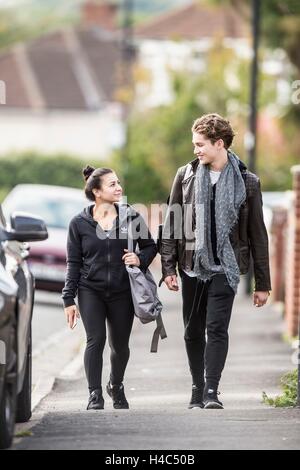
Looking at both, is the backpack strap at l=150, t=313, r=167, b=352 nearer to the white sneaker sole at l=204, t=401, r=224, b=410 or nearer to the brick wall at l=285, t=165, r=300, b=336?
the white sneaker sole at l=204, t=401, r=224, b=410

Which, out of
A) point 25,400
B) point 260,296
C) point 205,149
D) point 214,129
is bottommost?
point 25,400

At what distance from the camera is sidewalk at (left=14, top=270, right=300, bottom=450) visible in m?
8.19

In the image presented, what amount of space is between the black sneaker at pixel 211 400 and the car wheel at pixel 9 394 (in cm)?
227

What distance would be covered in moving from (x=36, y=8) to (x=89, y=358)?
466ft

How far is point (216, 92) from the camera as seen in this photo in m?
44.7

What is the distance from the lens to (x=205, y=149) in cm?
1041

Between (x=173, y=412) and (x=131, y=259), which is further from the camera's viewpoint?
(x=131, y=259)

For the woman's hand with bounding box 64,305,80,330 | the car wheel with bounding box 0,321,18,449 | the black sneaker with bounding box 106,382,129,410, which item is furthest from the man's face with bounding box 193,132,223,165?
the car wheel with bounding box 0,321,18,449

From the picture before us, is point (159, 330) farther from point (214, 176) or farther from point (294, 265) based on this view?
point (294, 265)

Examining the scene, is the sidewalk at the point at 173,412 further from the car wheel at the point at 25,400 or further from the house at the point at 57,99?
the house at the point at 57,99

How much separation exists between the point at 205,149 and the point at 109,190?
66 cm

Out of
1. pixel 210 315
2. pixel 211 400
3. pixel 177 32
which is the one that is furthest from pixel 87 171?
pixel 177 32

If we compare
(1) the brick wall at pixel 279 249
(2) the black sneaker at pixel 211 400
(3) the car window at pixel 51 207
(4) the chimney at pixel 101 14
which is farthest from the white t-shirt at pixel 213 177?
(4) the chimney at pixel 101 14

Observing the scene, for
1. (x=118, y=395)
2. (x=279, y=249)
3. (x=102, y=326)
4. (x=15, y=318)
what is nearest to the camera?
(x=15, y=318)
